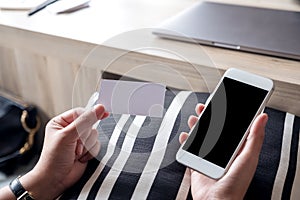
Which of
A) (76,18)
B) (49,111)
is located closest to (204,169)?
(76,18)

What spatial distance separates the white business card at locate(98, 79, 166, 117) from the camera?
0.57 metres

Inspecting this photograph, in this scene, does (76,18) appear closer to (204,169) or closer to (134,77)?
(134,77)

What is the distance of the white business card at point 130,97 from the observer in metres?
0.57

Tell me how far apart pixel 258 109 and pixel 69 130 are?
284 millimetres

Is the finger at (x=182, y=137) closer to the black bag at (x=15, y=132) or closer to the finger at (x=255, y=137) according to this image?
the finger at (x=255, y=137)

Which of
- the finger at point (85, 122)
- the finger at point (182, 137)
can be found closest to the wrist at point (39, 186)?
the finger at point (85, 122)

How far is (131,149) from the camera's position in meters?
0.61

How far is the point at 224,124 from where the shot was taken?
527 mm

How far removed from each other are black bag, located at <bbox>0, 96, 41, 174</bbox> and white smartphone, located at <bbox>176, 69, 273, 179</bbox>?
67cm

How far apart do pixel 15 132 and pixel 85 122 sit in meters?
0.56

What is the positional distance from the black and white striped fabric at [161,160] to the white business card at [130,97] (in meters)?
0.02

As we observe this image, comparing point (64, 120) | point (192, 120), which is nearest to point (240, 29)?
point (192, 120)

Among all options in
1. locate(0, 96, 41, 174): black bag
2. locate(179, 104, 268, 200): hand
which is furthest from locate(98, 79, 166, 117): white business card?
locate(0, 96, 41, 174): black bag

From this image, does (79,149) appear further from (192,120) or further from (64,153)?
(192,120)
